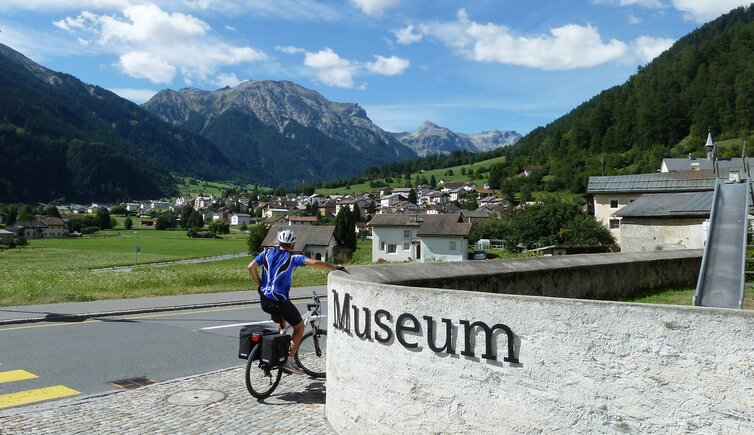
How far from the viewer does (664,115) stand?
124m

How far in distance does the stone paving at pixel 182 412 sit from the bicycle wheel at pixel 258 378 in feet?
0.35

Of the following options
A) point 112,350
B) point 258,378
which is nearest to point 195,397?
point 258,378

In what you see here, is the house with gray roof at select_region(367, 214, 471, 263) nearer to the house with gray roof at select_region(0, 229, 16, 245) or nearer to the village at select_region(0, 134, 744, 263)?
the village at select_region(0, 134, 744, 263)

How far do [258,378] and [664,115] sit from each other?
13261cm

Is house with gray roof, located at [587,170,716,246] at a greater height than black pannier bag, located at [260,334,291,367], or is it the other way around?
house with gray roof, located at [587,170,716,246]

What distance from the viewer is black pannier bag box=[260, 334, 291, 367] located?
7180mm

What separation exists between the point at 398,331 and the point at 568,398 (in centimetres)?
153

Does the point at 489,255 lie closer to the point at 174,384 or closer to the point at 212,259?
the point at 212,259

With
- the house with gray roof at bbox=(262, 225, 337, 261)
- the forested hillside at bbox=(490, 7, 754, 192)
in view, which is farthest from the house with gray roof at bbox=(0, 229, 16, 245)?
the forested hillside at bbox=(490, 7, 754, 192)

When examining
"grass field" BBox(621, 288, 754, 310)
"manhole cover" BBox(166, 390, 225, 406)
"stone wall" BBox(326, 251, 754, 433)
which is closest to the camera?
"stone wall" BBox(326, 251, 754, 433)

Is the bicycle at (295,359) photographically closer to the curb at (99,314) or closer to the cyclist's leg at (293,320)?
the cyclist's leg at (293,320)

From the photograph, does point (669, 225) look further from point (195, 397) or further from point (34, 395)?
point (34, 395)

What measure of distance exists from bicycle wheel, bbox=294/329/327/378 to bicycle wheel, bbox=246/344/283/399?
46 centimetres

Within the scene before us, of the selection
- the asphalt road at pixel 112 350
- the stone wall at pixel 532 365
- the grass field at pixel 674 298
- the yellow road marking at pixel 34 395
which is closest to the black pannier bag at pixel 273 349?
the asphalt road at pixel 112 350
